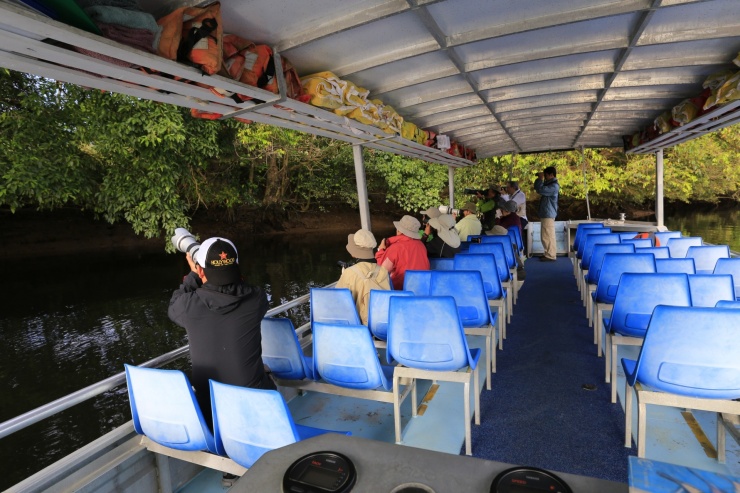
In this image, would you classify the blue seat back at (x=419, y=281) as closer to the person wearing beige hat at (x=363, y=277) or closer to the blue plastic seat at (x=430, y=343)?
the person wearing beige hat at (x=363, y=277)

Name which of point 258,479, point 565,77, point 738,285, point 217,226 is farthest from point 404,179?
point 217,226

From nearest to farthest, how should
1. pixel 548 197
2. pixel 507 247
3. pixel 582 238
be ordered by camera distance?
1. pixel 507 247
2. pixel 582 238
3. pixel 548 197

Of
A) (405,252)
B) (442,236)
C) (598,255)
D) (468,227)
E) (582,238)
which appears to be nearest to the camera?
(405,252)

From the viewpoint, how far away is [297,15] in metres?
2.51

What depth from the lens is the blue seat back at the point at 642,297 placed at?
2.61 m

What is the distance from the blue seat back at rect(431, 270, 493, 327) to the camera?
10.2 feet

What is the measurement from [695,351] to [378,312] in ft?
5.94

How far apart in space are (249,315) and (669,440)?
2.39m

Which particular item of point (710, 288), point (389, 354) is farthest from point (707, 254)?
point (389, 354)

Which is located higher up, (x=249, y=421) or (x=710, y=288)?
(x=710, y=288)

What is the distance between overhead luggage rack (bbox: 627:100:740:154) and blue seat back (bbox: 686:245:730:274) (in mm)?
1277

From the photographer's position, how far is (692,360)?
1.95 meters

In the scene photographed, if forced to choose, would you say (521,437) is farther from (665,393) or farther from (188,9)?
(188,9)

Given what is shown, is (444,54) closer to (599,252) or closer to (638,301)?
(638,301)
